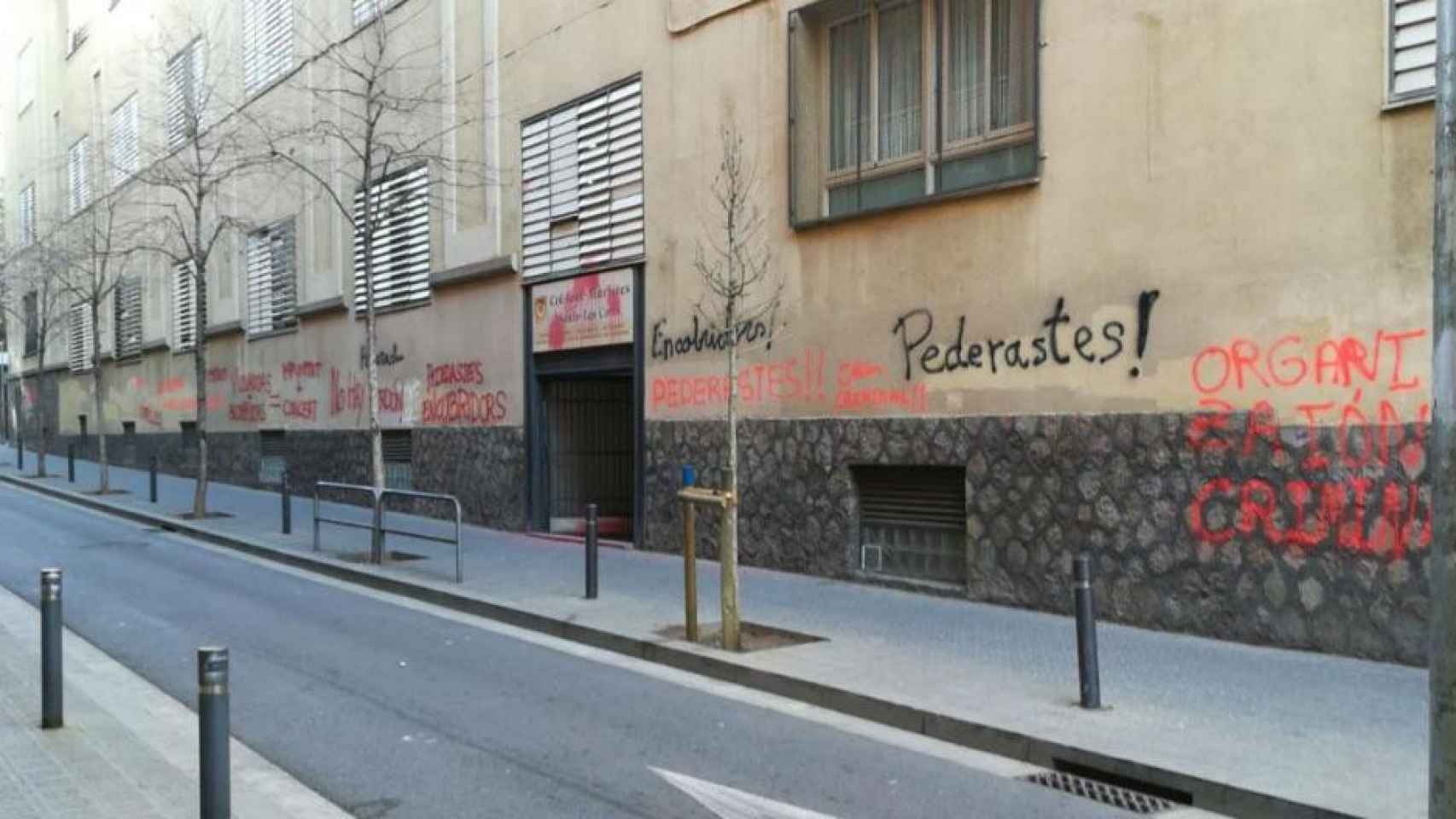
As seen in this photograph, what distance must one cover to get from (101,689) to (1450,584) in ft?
26.1

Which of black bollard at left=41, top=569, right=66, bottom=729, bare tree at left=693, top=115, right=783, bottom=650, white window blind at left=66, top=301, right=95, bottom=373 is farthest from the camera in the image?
white window blind at left=66, top=301, right=95, bottom=373

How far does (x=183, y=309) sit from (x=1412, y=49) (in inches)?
1210

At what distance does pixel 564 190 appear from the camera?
16922mm

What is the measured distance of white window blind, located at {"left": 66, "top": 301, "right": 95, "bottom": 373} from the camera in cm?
4019

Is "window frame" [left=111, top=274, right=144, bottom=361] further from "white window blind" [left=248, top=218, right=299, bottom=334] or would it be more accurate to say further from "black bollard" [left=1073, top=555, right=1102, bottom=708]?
"black bollard" [left=1073, top=555, right=1102, bottom=708]

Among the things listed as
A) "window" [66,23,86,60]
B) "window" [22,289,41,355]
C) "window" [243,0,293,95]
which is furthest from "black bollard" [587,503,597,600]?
"window" [66,23,86,60]

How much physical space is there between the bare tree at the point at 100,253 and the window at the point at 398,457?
839 centimetres

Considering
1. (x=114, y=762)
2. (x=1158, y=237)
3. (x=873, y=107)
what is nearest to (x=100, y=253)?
(x=873, y=107)

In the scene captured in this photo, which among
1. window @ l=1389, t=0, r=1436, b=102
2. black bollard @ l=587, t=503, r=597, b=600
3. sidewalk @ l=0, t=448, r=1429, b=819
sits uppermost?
window @ l=1389, t=0, r=1436, b=102

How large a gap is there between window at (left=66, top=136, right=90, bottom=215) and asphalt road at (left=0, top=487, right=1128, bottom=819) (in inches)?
1206

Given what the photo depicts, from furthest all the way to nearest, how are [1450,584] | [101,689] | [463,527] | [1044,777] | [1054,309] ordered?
[463,527], [1054,309], [101,689], [1044,777], [1450,584]

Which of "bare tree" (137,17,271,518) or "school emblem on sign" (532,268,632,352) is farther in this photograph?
"bare tree" (137,17,271,518)

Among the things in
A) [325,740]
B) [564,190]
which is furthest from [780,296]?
[325,740]

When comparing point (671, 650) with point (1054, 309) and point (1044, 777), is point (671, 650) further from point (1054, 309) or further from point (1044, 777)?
point (1054, 309)
